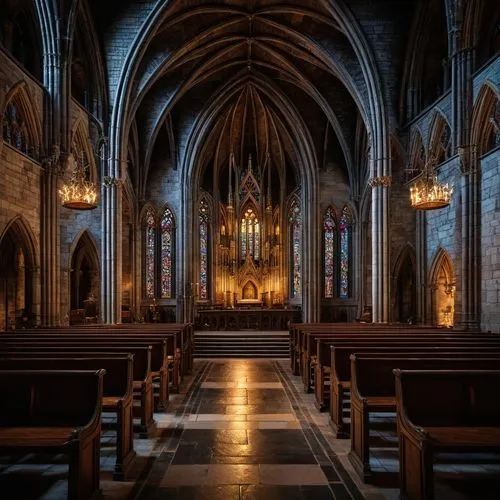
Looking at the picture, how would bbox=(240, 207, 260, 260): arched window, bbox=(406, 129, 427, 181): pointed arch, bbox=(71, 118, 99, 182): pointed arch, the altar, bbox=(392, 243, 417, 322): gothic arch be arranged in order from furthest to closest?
→ bbox=(240, 207, 260, 260): arched window < the altar < bbox=(392, 243, 417, 322): gothic arch < bbox=(406, 129, 427, 181): pointed arch < bbox=(71, 118, 99, 182): pointed arch

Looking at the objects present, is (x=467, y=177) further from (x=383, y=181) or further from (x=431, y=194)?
(x=383, y=181)

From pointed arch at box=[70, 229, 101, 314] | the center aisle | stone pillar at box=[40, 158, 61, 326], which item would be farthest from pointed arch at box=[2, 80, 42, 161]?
the center aisle

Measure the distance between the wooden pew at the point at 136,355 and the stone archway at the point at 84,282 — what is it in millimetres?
17440

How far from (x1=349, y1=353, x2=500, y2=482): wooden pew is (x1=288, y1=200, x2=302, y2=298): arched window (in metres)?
29.9

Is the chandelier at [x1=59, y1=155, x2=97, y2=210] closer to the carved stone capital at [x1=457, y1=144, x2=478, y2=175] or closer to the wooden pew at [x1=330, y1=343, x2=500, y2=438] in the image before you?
the wooden pew at [x1=330, y1=343, x2=500, y2=438]

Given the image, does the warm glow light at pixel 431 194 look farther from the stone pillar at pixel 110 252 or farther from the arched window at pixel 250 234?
the arched window at pixel 250 234

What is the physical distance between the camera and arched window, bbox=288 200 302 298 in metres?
38.5

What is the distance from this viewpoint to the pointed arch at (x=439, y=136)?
22.4 meters

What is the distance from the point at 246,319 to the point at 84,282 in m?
10.0

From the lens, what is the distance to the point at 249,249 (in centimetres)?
3912

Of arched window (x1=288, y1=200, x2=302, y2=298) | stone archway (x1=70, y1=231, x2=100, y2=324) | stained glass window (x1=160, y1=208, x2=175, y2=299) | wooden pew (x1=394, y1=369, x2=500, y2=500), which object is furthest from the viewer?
arched window (x1=288, y1=200, x2=302, y2=298)

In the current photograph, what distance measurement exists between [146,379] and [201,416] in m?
1.89

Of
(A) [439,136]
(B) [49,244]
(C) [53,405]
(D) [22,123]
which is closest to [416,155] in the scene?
(A) [439,136]

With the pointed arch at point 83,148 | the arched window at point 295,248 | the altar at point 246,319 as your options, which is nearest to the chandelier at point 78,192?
the pointed arch at point 83,148
